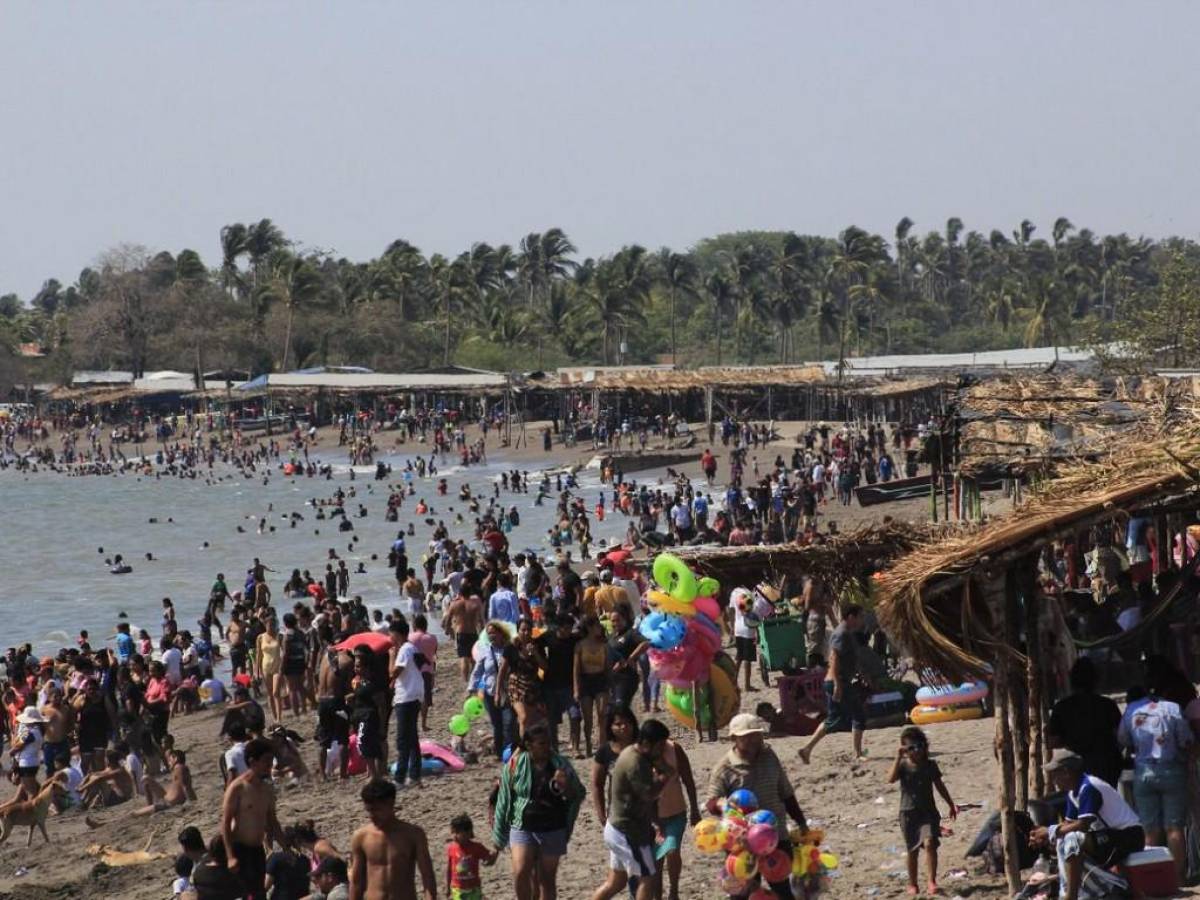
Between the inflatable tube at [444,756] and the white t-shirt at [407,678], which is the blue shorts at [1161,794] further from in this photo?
the inflatable tube at [444,756]

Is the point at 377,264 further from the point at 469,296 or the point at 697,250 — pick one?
the point at 697,250

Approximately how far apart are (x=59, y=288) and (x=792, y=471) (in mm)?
141696

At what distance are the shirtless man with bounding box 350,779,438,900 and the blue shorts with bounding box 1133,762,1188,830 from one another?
3320 mm

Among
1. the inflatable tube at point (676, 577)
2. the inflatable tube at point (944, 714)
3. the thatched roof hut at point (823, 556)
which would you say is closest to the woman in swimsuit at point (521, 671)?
the inflatable tube at point (676, 577)

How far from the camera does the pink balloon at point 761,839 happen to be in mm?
7523

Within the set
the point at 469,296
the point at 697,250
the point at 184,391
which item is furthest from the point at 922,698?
the point at 697,250

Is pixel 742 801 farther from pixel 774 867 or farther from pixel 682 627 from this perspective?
pixel 682 627

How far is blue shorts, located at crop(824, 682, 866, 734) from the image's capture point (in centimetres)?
1206

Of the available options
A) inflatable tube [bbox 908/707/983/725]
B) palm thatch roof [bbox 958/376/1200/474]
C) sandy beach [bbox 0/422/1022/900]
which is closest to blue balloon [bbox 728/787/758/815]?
sandy beach [bbox 0/422/1022/900]

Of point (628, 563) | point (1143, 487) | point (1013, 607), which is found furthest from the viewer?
point (628, 563)

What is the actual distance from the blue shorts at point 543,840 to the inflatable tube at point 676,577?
3.16m

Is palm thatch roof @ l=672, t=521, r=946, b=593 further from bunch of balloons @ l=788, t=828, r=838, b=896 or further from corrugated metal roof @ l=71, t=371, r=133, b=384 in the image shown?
corrugated metal roof @ l=71, t=371, r=133, b=384

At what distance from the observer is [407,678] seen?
13.0 meters

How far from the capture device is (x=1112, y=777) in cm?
840
